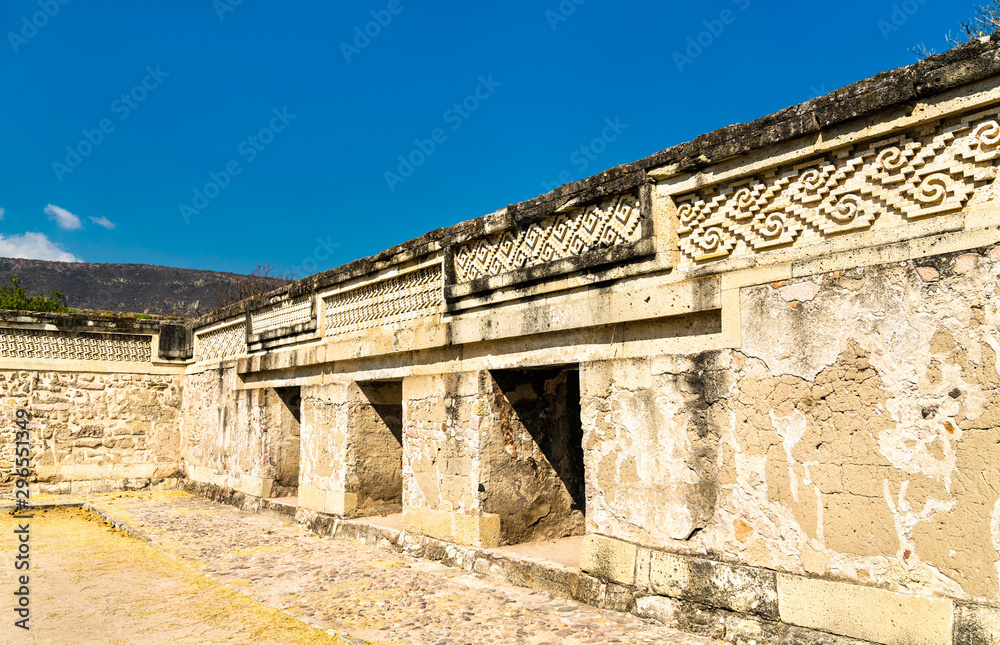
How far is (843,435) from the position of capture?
3129mm

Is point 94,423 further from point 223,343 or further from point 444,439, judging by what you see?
point 444,439

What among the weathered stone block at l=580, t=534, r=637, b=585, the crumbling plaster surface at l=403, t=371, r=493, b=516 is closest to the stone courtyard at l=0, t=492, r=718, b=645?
the weathered stone block at l=580, t=534, r=637, b=585

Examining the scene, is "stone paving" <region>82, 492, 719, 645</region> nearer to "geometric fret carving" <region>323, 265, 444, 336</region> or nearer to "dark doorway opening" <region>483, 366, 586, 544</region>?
"dark doorway opening" <region>483, 366, 586, 544</region>

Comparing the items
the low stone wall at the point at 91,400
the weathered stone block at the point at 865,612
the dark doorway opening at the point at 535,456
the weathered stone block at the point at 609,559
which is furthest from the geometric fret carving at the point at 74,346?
the weathered stone block at the point at 865,612

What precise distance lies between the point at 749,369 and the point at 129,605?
4002 millimetres

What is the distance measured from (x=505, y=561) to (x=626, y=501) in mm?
1103

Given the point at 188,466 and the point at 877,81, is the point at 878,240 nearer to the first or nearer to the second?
the point at 877,81

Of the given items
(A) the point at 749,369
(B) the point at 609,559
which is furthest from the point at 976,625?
(B) the point at 609,559

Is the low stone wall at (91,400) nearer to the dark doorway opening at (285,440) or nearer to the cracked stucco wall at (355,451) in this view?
the dark doorway opening at (285,440)

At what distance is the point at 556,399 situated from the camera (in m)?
5.41

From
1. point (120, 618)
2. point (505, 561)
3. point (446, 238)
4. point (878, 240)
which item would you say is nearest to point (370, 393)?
point (446, 238)

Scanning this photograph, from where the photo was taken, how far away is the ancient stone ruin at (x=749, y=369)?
284cm

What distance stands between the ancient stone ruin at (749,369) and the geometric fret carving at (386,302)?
0.04 m

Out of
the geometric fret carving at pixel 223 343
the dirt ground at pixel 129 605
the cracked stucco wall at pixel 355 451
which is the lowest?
the dirt ground at pixel 129 605
